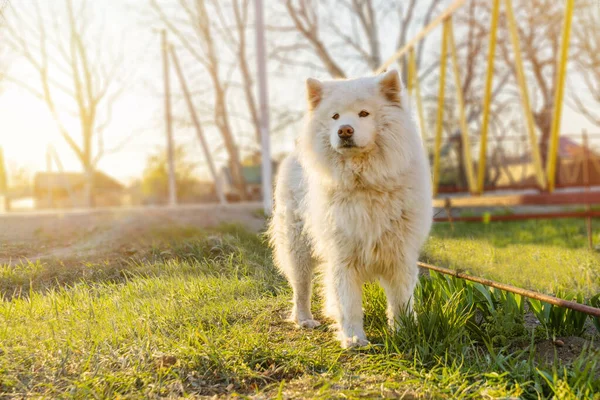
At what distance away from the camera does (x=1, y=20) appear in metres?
3.20

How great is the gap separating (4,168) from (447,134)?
10.2 m

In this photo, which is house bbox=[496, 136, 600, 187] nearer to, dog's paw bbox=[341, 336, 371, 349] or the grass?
the grass

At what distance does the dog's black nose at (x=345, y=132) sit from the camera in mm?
2771

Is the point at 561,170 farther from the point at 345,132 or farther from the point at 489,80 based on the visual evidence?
the point at 345,132

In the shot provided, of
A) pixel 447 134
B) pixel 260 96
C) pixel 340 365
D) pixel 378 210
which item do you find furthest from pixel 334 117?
pixel 447 134

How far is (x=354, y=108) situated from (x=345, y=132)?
0.75 ft

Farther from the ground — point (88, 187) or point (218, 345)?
point (88, 187)

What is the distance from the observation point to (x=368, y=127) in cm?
287

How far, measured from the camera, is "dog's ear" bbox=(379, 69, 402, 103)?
2.98m

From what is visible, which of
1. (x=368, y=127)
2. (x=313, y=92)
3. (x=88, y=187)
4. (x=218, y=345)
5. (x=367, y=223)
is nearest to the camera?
(x=218, y=345)

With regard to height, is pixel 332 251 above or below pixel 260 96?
below

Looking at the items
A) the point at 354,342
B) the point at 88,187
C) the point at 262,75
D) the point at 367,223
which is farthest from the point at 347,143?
the point at 88,187

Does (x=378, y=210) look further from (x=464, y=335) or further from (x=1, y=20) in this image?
(x=1, y=20)

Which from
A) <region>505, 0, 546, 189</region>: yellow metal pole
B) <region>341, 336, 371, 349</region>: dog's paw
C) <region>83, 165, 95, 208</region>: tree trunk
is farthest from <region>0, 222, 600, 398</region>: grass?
<region>505, 0, 546, 189</region>: yellow metal pole
